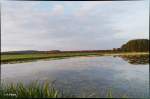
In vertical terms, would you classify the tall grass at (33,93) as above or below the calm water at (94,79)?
above

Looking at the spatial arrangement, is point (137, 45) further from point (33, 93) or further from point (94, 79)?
point (33, 93)

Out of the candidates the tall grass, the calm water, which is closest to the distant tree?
the calm water

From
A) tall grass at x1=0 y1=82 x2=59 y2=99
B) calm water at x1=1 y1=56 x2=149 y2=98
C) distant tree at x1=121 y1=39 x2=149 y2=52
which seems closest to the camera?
tall grass at x1=0 y1=82 x2=59 y2=99

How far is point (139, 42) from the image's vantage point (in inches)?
517

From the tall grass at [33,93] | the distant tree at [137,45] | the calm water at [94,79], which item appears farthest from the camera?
the distant tree at [137,45]

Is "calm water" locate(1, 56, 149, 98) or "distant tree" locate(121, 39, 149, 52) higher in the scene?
"distant tree" locate(121, 39, 149, 52)

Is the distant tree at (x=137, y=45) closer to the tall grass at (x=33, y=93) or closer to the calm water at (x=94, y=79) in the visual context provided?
the calm water at (x=94, y=79)

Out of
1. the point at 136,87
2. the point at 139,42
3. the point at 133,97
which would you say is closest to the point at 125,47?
the point at 139,42

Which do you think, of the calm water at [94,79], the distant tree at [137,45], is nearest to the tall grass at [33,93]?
the calm water at [94,79]

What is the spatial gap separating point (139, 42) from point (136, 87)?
17.5ft

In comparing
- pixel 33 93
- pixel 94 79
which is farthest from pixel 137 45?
pixel 33 93

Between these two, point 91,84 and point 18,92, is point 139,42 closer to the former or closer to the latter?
point 91,84

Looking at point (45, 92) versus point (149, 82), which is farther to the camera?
point (149, 82)

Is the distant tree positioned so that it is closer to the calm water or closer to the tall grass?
the calm water
